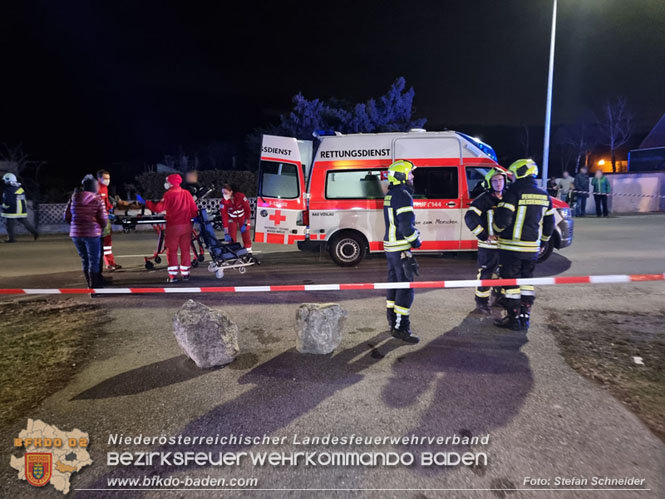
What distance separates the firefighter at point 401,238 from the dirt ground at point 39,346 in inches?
129

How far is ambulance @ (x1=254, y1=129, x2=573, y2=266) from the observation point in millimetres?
7645

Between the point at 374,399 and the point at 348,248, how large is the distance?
4.99 m

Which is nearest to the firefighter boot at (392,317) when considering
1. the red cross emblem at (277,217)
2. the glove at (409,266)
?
the glove at (409,266)

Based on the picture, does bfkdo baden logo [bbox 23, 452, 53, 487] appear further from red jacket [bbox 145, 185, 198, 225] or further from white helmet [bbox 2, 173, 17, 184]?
white helmet [bbox 2, 173, 17, 184]

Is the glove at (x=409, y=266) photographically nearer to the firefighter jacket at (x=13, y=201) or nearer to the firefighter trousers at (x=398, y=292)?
the firefighter trousers at (x=398, y=292)

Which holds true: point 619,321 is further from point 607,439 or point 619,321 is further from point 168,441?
point 168,441

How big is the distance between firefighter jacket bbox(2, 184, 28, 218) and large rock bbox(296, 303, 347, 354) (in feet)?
37.0

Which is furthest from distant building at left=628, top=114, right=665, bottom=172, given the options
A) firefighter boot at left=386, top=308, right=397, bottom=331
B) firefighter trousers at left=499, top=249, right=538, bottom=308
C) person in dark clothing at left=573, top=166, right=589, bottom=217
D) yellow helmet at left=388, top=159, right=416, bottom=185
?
firefighter boot at left=386, top=308, right=397, bottom=331

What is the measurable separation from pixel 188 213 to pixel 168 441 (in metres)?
→ 4.71

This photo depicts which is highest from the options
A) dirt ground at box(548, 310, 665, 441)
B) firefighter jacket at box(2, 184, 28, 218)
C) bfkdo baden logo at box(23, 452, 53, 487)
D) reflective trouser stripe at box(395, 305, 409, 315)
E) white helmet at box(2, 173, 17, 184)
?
white helmet at box(2, 173, 17, 184)

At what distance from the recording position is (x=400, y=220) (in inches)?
174

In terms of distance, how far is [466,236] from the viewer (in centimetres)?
770

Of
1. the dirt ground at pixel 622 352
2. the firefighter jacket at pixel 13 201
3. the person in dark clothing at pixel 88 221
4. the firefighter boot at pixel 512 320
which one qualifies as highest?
the firefighter jacket at pixel 13 201

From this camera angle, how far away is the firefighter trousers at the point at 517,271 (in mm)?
4645
